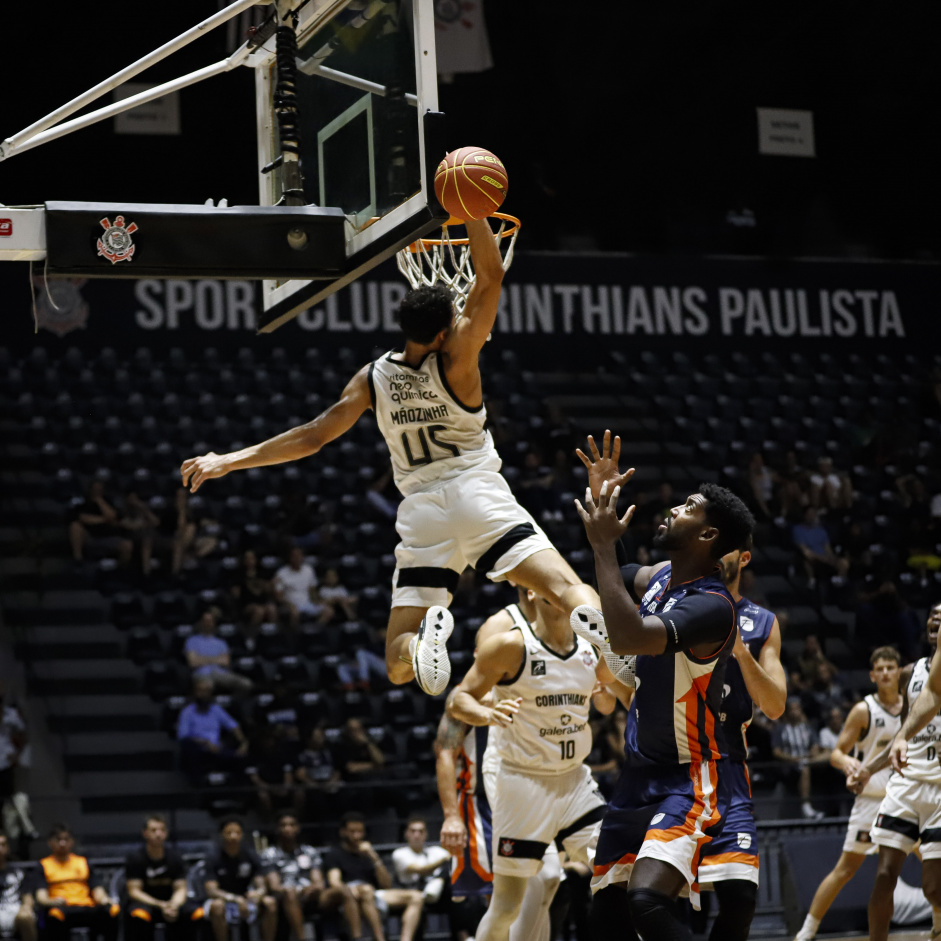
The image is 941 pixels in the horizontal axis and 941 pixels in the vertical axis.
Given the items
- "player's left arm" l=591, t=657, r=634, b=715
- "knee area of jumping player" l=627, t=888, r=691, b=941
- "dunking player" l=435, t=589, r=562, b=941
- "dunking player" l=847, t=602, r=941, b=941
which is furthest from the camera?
"dunking player" l=847, t=602, r=941, b=941

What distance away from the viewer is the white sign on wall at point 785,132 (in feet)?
66.1

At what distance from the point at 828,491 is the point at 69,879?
11.0 metres

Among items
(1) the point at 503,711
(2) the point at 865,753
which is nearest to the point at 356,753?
(2) the point at 865,753

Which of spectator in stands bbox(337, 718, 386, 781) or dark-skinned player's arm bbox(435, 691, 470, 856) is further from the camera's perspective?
spectator in stands bbox(337, 718, 386, 781)

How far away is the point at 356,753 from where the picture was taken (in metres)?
13.3

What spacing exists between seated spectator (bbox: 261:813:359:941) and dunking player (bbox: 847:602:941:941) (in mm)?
4327

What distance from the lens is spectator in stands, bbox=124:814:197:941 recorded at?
10.5m

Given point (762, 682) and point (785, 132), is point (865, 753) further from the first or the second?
point (785, 132)

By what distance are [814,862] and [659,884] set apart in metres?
7.07

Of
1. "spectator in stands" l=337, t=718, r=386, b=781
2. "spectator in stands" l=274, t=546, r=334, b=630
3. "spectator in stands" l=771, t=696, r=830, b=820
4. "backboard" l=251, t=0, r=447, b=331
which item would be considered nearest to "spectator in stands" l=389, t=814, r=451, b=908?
"spectator in stands" l=337, t=718, r=386, b=781

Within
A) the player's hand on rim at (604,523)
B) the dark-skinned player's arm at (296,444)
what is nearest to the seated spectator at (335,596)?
the dark-skinned player's arm at (296,444)

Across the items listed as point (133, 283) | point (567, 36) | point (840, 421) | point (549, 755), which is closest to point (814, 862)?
point (549, 755)

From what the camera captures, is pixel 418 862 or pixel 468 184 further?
pixel 418 862

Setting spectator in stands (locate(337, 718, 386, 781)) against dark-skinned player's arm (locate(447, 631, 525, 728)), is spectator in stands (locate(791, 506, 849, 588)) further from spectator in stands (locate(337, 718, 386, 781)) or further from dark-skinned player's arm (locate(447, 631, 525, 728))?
dark-skinned player's arm (locate(447, 631, 525, 728))
